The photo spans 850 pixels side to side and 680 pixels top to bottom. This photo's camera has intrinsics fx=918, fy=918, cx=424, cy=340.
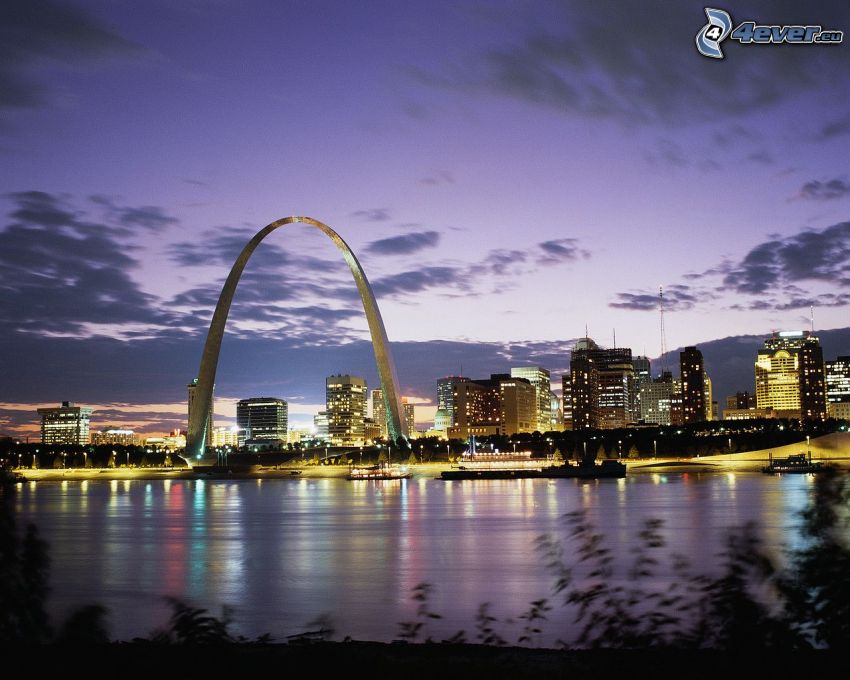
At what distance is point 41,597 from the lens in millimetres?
9266

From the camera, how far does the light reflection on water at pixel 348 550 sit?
947 inches

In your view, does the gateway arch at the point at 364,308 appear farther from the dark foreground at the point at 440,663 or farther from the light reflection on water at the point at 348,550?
the dark foreground at the point at 440,663

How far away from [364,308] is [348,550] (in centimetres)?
6284

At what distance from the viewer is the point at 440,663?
1013 centimetres

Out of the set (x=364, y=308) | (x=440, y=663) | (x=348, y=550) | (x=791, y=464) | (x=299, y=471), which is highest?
(x=364, y=308)

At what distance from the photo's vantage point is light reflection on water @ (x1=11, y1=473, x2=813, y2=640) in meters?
24.1

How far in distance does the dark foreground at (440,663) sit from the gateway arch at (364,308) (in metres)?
86.3

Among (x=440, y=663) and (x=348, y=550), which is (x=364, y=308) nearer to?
(x=348, y=550)

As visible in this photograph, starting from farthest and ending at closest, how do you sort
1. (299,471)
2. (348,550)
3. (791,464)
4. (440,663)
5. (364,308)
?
(299,471)
(791,464)
(364,308)
(348,550)
(440,663)

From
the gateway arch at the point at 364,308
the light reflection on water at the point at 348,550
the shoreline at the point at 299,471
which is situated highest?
the gateway arch at the point at 364,308

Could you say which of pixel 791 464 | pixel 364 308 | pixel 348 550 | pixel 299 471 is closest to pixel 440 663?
pixel 348 550

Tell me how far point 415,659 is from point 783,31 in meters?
22.7

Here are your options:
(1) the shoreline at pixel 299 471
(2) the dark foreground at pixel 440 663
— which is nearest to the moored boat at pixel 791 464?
(1) the shoreline at pixel 299 471

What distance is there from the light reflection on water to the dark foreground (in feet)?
4.08
